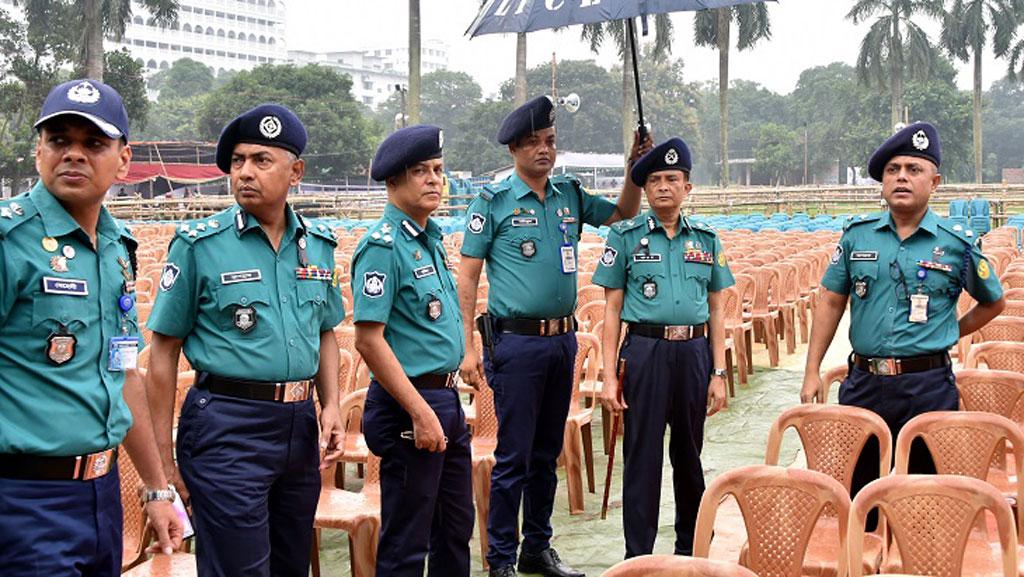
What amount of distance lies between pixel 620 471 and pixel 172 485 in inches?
160

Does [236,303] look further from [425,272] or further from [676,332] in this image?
[676,332]

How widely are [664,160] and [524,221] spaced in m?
0.67

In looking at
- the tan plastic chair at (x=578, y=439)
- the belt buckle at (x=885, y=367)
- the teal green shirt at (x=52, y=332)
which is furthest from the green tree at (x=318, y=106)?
the teal green shirt at (x=52, y=332)

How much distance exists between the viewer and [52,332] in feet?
8.82

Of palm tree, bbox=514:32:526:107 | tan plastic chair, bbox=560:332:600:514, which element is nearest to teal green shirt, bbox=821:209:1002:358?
tan plastic chair, bbox=560:332:600:514

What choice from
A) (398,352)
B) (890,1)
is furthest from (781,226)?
(890,1)

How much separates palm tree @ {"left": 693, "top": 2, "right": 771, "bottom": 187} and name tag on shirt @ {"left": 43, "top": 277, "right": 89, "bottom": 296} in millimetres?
39156

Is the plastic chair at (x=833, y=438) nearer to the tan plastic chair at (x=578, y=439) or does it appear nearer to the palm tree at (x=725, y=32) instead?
the tan plastic chair at (x=578, y=439)

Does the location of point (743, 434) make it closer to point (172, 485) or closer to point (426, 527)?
point (426, 527)

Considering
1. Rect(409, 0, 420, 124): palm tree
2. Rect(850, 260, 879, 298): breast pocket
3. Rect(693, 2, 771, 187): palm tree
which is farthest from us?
Rect(693, 2, 771, 187): palm tree

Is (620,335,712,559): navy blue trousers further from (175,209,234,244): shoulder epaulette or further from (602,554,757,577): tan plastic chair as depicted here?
(175,209,234,244): shoulder epaulette

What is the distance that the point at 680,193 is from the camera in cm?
494

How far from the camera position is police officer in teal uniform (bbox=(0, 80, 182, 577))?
2.62 m

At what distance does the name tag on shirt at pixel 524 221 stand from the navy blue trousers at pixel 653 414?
68cm
